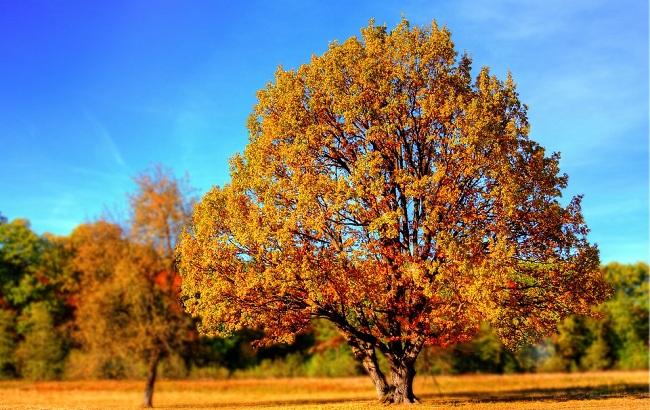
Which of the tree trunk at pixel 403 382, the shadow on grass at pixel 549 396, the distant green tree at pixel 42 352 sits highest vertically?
the distant green tree at pixel 42 352

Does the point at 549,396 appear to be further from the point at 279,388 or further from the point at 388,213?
the point at 279,388

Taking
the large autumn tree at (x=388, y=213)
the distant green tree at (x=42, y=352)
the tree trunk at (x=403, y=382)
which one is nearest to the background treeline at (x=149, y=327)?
the distant green tree at (x=42, y=352)

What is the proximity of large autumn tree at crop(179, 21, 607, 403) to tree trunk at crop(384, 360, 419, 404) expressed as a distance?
0.06 metres

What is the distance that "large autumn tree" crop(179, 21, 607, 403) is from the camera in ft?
90.6

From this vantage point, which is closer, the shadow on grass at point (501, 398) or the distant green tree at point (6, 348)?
the shadow on grass at point (501, 398)

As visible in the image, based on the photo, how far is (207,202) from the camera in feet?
99.8

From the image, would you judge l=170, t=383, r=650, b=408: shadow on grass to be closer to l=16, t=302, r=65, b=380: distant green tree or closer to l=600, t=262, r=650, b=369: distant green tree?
l=16, t=302, r=65, b=380: distant green tree

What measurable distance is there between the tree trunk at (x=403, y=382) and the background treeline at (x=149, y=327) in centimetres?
773

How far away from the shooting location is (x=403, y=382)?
31391mm

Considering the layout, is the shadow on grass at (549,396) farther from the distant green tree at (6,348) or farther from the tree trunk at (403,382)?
the distant green tree at (6,348)

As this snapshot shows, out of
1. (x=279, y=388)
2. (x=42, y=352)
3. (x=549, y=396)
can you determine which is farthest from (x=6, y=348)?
(x=549, y=396)

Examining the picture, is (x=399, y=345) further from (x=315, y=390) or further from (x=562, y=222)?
(x=315, y=390)

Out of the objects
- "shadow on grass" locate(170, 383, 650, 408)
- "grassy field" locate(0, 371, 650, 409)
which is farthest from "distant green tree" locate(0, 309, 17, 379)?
"shadow on grass" locate(170, 383, 650, 408)

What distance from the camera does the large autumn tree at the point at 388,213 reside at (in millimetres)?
27609
